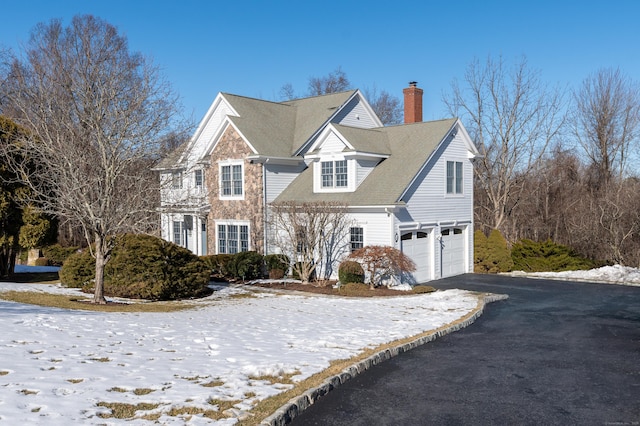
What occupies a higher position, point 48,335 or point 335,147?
point 335,147

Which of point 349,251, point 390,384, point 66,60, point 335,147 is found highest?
point 66,60

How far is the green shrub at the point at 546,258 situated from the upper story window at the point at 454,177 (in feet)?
14.4

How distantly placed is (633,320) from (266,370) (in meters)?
11.4

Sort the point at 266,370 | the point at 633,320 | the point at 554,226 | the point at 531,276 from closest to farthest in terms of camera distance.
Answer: the point at 266,370
the point at 633,320
the point at 531,276
the point at 554,226

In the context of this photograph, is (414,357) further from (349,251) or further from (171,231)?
(171,231)

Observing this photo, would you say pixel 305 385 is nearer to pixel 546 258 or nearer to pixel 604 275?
pixel 604 275

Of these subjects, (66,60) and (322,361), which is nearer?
(322,361)

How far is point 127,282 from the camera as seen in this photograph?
61.8ft

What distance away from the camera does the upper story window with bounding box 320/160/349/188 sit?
80.2ft

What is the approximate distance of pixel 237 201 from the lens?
26578 mm

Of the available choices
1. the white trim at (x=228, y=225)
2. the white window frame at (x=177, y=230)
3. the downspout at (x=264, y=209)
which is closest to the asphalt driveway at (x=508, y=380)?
the downspout at (x=264, y=209)

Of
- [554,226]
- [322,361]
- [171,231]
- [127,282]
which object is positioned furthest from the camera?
[554,226]

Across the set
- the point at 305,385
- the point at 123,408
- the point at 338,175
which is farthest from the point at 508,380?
the point at 338,175

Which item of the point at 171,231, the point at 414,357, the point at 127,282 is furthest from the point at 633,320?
the point at 171,231
